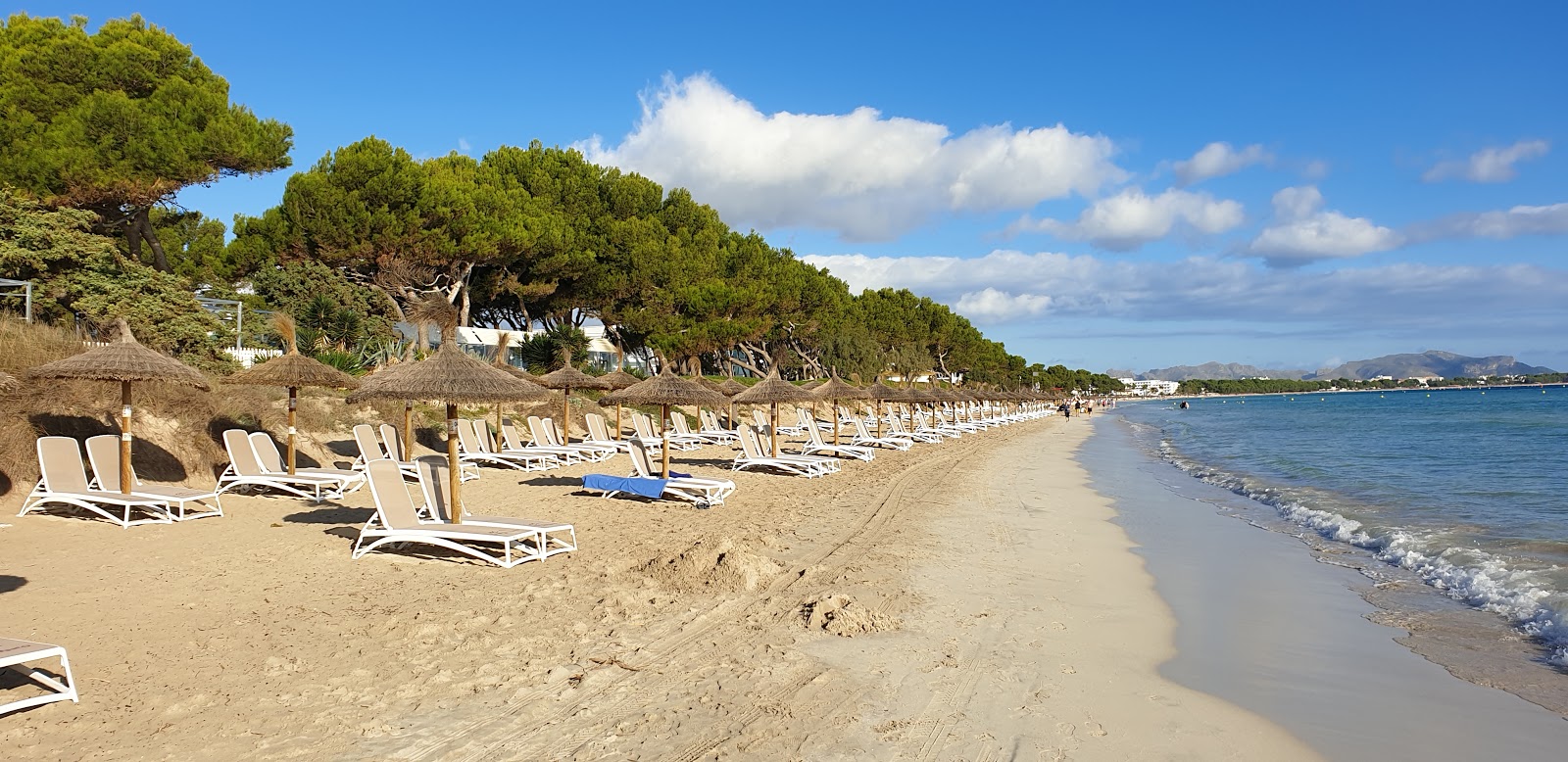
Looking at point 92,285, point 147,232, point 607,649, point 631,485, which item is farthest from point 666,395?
point 147,232

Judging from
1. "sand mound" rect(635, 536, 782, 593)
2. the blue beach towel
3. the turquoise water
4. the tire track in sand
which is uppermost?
the blue beach towel

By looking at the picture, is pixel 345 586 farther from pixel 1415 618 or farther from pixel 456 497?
pixel 1415 618

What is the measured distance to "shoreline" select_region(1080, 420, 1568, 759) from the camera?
13.6 ft

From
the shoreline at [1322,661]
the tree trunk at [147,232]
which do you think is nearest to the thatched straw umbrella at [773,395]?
the shoreline at [1322,661]

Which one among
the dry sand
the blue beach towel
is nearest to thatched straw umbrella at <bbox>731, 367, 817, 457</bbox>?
the blue beach towel

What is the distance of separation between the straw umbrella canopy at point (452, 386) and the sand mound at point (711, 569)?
1.92m

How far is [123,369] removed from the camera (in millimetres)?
8570

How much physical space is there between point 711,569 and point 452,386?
284 centimetres

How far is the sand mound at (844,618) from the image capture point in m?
5.36

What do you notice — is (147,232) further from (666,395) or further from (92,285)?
(666,395)

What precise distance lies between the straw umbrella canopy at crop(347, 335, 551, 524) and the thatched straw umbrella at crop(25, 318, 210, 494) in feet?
7.81

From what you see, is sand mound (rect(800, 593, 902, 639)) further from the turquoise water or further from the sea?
the turquoise water

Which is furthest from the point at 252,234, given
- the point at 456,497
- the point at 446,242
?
the point at 456,497

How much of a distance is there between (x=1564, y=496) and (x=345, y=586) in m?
17.1
